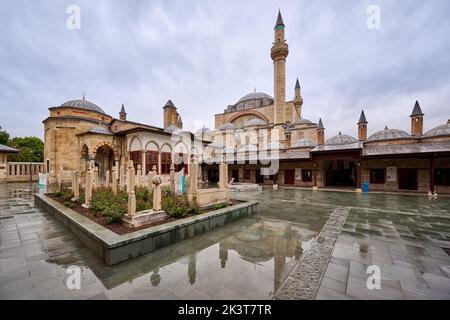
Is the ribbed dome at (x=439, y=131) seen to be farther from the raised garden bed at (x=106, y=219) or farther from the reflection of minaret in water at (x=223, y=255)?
the reflection of minaret in water at (x=223, y=255)

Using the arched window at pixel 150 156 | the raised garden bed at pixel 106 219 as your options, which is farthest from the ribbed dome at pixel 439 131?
the arched window at pixel 150 156

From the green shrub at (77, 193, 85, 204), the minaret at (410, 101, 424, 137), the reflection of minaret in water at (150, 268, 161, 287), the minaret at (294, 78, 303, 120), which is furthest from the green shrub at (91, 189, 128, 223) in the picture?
the minaret at (294, 78, 303, 120)

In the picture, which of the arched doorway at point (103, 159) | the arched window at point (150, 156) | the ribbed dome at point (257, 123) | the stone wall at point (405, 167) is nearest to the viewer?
the stone wall at point (405, 167)

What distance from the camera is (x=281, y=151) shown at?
21594 mm

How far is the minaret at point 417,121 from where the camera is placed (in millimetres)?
19547

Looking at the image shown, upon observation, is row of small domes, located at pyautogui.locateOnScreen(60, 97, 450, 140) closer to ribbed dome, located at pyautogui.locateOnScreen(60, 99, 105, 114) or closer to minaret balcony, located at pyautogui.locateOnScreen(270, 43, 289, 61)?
ribbed dome, located at pyautogui.locateOnScreen(60, 99, 105, 114)

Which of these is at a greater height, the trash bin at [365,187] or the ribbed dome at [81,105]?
the ribbed dome at [81,105]

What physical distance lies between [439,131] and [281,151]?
49.1 feet

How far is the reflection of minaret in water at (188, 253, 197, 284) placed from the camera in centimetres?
309

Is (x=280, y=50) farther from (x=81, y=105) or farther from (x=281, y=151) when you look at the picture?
(x=81, y=105)

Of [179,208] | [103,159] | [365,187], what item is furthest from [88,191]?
[365,187]
